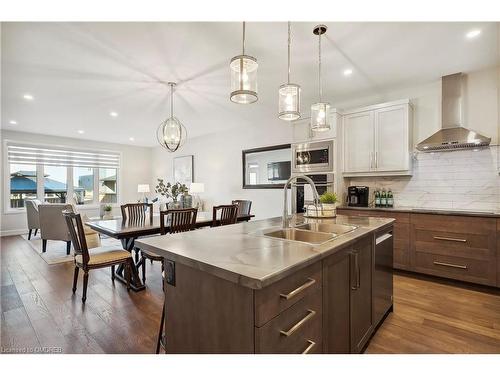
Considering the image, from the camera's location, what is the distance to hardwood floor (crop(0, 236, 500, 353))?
69.8 inches

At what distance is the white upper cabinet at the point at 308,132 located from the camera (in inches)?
143

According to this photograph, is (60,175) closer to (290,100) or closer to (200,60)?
(200,60)

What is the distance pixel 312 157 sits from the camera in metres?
3.88

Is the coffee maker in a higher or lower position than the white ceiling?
lower

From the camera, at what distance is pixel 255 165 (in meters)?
5.27

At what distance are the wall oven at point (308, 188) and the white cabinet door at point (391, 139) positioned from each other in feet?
2.18

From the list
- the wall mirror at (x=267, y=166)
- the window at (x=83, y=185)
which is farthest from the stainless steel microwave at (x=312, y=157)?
the window at (x=83, y=185)

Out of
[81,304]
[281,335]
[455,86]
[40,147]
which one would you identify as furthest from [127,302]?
[40,147]

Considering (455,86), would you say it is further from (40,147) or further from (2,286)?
(40,147)

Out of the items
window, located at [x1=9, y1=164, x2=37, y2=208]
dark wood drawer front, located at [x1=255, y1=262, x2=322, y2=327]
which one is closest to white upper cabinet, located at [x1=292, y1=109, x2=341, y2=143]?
dark wood drawer front, located at [x1=255, y1=262, x2=322, y2=327]

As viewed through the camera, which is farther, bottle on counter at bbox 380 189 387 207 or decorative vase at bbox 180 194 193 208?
decorative vase at bbox 180 194 193 208

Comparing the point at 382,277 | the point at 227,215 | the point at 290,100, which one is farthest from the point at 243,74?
the point at 227,215

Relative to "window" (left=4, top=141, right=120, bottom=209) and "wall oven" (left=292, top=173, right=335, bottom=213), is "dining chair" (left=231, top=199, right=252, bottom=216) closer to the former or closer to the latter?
"wall oven" (left=292, top=173, right=335, bottom=213)
